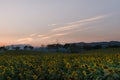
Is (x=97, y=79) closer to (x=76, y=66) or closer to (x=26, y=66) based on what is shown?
(x=76, y=66)

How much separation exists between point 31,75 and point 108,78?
3.66 m

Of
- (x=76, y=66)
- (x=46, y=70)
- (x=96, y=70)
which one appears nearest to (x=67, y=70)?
(x=76, y=66)

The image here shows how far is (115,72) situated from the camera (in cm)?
764

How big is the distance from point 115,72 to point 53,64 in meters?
3.86

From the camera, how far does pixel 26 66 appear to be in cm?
1254

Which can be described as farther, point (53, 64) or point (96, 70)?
point (53, 64)

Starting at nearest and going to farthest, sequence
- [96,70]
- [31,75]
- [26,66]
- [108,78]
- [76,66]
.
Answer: [108,78]
[96,70]
[76,66]
[31,75]
[26,66]

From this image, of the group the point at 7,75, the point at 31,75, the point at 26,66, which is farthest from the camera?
the point at 26,66

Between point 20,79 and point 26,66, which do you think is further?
point 26,66

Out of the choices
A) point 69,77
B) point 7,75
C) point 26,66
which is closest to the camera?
point 69,77

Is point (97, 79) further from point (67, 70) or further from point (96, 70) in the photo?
point (67, 70)

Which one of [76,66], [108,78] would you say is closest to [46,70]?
[76,66]

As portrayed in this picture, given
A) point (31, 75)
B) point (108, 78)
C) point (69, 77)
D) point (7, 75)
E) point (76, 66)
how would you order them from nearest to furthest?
point (108, 78) → point (69, 77) → point (76, 66) → point (31, 75) → point (7, 75)

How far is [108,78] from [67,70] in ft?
8.14
